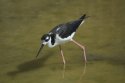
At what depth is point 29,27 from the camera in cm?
872

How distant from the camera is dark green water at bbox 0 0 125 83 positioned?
22.0ft

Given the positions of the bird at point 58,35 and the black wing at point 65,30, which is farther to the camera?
the black wing at point 65,30

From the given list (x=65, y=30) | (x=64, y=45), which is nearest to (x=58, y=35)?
(x=65, y=30)

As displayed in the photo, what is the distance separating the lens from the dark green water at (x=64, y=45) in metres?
6.71

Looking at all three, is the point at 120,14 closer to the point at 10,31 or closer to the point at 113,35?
the point at 113,35

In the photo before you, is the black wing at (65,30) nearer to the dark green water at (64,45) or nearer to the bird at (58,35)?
the bird at (58,35)

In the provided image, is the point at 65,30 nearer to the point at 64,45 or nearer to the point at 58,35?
the point at 58,35

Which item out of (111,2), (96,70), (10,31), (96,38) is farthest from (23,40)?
(111,2)

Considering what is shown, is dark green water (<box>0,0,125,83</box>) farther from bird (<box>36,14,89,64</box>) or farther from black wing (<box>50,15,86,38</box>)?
black wing (<box>50,15,86,38</box>)

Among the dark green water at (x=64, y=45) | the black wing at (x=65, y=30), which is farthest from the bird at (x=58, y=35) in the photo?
the dark green water at (x=64, y=45)

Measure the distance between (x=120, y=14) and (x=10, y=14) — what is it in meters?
2.52

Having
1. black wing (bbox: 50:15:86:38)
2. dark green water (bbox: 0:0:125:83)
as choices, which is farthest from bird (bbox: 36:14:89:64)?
dark green water (bbox: 0:0:125:83)

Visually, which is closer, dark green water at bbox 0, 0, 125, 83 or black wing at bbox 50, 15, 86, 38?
dark green water at bbox 0, 0, 125, 83

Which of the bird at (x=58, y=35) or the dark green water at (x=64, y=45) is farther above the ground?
the bird at (x=58, y=35)
